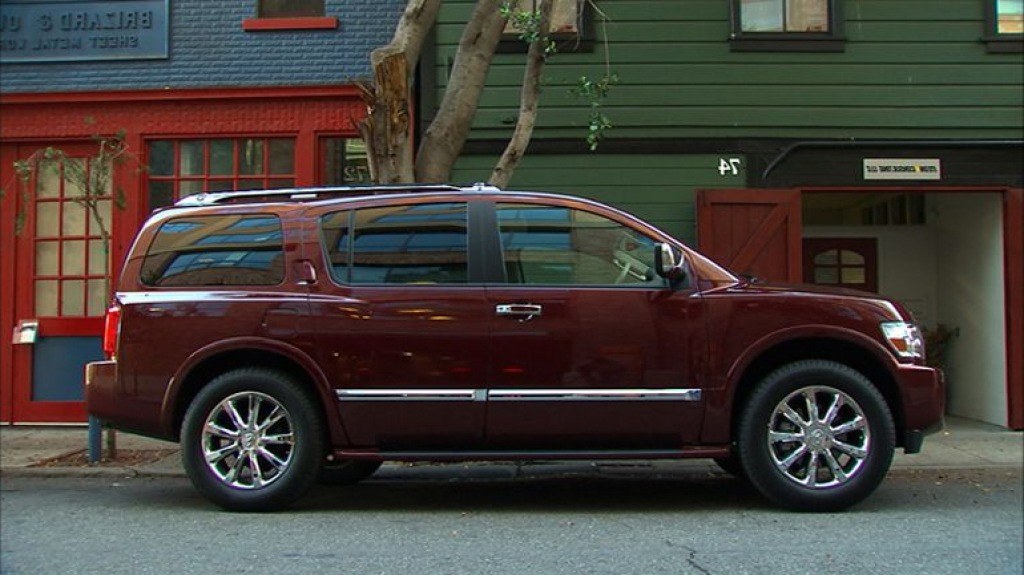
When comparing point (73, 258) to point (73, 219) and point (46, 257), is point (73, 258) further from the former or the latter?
point (73, 219)

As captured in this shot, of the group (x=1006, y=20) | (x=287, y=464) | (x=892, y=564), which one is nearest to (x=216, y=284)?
(x=287, y=464)

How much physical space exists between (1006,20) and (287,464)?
28.0 ft

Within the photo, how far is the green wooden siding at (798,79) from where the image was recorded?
9102 millimetres

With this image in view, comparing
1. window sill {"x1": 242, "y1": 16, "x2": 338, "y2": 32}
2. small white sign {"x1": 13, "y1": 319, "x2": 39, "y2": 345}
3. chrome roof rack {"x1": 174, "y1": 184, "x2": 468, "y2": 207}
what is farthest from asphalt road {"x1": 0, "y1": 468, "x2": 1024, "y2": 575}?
window sill {"x1": 242, "y1": 16, "x2": 338, "y2": 32}

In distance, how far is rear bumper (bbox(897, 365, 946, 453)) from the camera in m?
5.32

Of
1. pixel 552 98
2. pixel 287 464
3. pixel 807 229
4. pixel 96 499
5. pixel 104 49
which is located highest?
pixel 104 49

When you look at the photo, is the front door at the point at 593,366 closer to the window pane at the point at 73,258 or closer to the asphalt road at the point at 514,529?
the asphalt road at the point at 514,529

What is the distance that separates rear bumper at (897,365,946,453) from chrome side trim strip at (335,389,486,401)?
2566mm

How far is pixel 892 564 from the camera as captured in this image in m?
4.46

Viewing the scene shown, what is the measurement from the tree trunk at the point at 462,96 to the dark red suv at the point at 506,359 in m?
2.03

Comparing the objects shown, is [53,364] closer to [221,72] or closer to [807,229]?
[221,72]

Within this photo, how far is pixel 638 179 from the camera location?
9.16 m

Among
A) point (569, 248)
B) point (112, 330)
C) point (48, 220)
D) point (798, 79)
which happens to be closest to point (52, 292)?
point (48, 220)

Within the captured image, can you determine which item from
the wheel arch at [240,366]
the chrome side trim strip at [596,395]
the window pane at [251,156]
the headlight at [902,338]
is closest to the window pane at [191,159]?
the window pane at [251,156]
